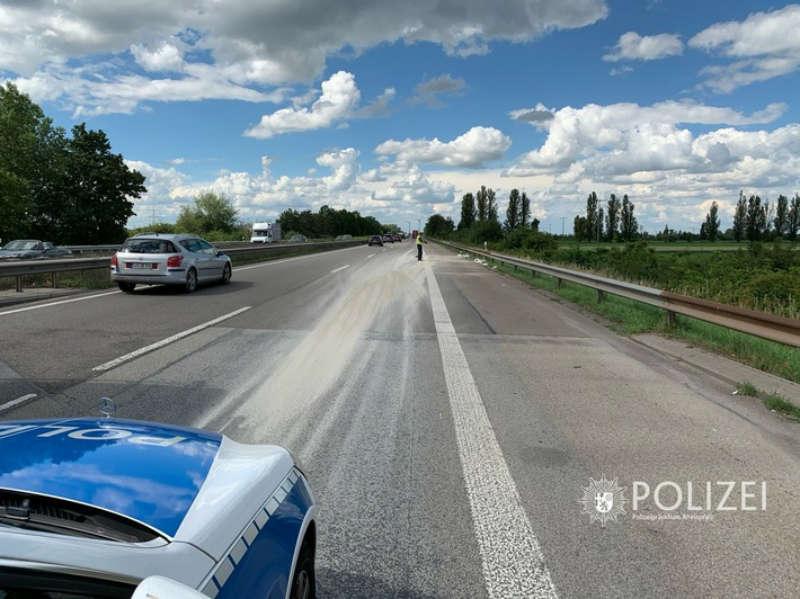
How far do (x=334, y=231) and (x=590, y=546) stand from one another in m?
186

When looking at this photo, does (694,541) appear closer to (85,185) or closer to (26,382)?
(26,382)

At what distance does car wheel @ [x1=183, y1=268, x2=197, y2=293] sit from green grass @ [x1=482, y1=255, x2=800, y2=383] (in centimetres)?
1020

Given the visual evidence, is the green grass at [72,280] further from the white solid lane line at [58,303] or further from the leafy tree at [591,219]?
the leafy tree at [591,219]

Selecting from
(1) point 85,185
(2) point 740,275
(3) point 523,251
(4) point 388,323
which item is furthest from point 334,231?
(4) point 388,323

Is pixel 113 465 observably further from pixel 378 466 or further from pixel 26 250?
pixel 26 250

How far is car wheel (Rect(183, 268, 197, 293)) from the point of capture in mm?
15566

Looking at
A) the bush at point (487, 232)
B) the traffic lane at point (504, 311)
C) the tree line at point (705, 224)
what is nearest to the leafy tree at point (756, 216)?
the tree line at point (705, 224)

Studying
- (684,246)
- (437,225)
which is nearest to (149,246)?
(684,246)

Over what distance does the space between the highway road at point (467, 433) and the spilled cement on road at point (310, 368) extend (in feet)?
0.14

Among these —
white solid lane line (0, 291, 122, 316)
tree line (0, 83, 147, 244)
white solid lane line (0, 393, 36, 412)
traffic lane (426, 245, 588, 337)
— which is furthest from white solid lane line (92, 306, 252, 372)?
tree line (0, 83, 147, 244)

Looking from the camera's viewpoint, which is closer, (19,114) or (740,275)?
(740,275)

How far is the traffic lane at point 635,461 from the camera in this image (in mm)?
3048

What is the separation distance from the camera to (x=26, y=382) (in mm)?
6488

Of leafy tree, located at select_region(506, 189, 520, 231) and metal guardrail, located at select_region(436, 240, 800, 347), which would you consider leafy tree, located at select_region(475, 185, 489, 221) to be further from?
metal guardrail, located at select_region(436, 240, 800, 347)
